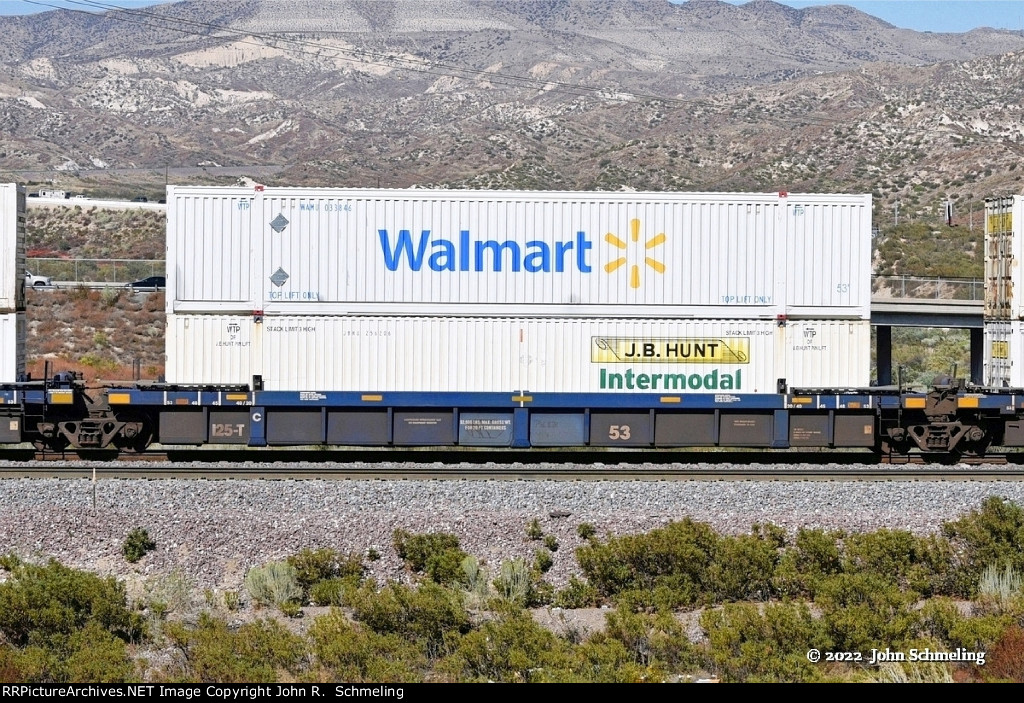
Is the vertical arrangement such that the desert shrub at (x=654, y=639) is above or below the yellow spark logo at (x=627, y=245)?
below

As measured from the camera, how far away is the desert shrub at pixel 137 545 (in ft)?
46.8

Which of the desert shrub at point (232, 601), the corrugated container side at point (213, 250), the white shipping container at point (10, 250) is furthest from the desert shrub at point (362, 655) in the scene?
the white shipping container at point (10, 250)

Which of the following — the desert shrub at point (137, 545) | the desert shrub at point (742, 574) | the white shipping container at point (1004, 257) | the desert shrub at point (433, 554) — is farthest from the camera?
the white shipping container at point (1004, 257)

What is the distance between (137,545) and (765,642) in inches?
297

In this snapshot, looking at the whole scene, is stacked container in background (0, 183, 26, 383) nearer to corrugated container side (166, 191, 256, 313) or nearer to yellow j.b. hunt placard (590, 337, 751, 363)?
corrugated container side (166, 191, 256, 313)

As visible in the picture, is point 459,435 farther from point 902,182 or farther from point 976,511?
point 902,182

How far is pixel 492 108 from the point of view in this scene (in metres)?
190

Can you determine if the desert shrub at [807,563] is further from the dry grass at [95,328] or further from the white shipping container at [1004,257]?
the dry grass at [95,328]

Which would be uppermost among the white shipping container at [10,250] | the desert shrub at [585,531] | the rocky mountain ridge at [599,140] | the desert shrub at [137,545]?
the rocky mountain ridge at [599,140]

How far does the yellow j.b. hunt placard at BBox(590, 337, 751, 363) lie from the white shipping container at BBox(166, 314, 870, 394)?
0.02 metres

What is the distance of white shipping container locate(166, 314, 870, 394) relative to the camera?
19422 millimetres

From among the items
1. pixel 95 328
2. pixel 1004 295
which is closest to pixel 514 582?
pixel 1004 295

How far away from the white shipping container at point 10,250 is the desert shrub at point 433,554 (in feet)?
28.9

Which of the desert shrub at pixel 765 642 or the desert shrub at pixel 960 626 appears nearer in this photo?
the desert shrub at pixel 765 642
